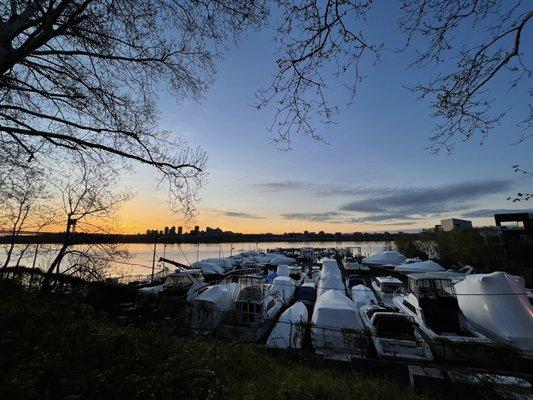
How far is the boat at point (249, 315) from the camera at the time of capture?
13.3 metres

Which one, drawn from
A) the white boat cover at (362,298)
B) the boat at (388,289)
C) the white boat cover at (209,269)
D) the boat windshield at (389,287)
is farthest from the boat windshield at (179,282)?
the white boat cover at (209,269)

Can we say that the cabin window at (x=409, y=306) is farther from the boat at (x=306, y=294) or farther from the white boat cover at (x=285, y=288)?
the white boat cover at (x=285, y=288)

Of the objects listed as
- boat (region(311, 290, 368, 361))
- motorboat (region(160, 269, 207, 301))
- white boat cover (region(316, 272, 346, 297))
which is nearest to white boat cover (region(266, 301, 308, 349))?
boat (region(311, 290, 368, 361))

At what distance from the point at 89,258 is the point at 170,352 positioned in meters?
8.68

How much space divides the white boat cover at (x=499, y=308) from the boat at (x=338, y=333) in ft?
15.3

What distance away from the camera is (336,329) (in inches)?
438

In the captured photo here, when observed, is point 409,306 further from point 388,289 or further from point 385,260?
point 385,260

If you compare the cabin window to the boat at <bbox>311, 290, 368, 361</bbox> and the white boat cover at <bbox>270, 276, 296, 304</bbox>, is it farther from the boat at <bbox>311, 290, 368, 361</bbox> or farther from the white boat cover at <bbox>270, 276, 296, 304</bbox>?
the white boat cover at <bbox>270, 276, 296, 304</bbox>

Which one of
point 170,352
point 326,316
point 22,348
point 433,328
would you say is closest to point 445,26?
point 170,352

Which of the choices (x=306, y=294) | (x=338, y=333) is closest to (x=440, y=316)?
(x=338, y=333)

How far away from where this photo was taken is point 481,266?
34.0 meters

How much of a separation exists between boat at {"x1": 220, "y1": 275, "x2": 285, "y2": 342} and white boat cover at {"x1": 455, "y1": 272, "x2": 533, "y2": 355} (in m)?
8.61

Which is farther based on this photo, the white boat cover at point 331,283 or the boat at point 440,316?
the white boat cover at point 331,283

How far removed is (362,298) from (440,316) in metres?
6.38
